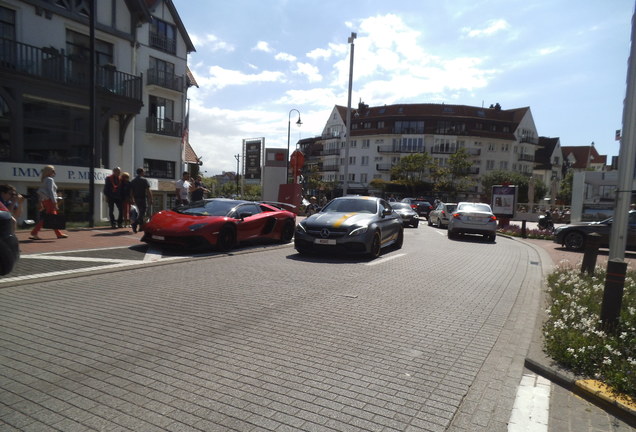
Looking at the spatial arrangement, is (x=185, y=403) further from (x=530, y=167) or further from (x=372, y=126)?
(x=530, y=167)

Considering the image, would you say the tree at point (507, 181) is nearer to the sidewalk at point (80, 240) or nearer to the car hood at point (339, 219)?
the car hood at point (339, 219)

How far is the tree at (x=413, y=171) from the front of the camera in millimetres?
66312

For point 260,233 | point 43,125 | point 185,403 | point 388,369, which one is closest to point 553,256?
point 260,233

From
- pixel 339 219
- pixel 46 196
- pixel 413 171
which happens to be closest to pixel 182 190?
pixel 46 196

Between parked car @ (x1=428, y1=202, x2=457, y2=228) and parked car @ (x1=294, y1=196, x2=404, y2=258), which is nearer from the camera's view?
parked car @ (x1=294, y1=196, x2=404, y2=258)

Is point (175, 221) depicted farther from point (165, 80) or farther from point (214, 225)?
point (165, 80)

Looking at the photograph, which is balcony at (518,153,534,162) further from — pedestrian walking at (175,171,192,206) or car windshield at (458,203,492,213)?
pedestrian walking at (175,171,192,206)

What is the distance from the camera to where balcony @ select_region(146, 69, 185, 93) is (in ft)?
82.5

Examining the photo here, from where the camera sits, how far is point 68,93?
1694cm

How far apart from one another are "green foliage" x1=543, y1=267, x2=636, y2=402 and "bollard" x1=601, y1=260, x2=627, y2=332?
0.08m

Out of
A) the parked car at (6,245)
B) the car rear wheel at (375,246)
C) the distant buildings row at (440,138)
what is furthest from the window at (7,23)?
the distant buildings row at (440,138)

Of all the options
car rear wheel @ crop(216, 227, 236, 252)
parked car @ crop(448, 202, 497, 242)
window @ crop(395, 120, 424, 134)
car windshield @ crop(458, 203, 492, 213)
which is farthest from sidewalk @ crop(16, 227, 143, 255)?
window @ crop(395, 120, 424, 134)

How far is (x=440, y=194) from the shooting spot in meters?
69.2

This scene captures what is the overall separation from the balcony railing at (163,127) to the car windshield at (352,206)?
58.6 ft
